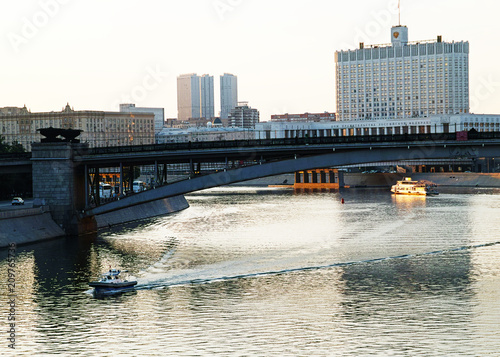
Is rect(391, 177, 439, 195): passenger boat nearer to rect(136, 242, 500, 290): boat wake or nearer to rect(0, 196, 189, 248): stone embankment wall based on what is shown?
rect(0, 196, 189, 248): stone embankment wall

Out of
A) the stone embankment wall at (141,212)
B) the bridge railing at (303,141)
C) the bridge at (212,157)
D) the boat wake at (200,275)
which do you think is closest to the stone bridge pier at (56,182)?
the bridge at (212,157)

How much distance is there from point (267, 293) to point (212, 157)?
29.9 m

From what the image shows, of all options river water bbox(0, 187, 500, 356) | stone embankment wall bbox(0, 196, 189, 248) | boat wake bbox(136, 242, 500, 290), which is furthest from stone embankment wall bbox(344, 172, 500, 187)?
boat wake bbox(136, 242, 500, 290)

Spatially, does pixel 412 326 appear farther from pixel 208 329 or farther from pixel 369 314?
pixel 208 329

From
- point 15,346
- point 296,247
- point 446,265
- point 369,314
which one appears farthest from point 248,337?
point 296,247

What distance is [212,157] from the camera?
241ft

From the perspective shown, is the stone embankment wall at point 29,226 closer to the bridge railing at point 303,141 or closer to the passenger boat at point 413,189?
the bridge railing at point 303,141

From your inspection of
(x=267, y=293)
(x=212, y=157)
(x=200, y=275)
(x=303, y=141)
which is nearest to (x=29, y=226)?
(x=212, y=157)

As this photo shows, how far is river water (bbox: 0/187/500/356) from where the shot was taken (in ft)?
115

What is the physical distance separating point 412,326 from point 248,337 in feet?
24.3

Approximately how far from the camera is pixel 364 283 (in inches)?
1859

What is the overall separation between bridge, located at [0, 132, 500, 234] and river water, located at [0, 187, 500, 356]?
3784mm

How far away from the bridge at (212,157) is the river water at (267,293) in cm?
378

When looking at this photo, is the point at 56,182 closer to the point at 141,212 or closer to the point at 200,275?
the point at 141,212
